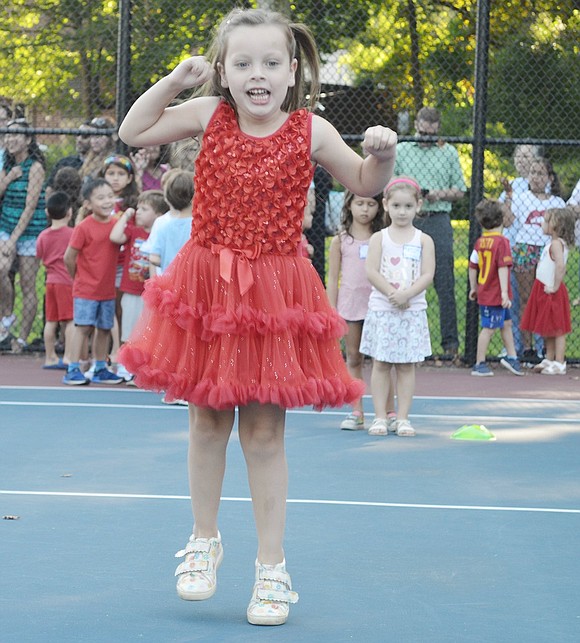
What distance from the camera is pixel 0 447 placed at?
20.3 feet

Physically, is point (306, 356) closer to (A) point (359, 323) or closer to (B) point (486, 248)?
(A) point (359, 323)

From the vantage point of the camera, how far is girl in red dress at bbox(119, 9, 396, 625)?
3.50 meters

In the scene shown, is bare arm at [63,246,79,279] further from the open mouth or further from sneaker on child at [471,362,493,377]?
the open mouth

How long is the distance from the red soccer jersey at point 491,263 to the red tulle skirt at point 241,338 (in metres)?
5.94

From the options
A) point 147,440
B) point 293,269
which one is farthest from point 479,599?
point 147,440

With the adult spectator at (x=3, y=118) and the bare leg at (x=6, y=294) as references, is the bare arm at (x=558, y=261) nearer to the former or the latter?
the bare leg at (x=6, y=294)

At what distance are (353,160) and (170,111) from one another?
574 millimetres

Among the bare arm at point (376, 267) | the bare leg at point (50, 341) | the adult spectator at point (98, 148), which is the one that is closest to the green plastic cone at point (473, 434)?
the bare arm at point (376, 267)

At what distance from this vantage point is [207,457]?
11.9ft

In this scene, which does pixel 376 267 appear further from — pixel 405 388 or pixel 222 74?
pixel 222 74

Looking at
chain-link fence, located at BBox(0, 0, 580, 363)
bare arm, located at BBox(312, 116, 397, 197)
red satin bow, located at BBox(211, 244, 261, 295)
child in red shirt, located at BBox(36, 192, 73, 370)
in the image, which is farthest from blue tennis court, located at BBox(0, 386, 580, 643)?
chain-link fence, located at BBox(0, 0, 580, 363)

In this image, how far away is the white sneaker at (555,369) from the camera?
970 cm

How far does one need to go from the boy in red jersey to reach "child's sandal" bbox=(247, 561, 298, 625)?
6.07 m

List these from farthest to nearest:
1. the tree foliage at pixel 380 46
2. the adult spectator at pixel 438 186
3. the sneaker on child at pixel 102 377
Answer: the tree foliage at pixel 380 46 → the adult spectator at pixel 438 186 → the sneaker on child at pixel 102 377
